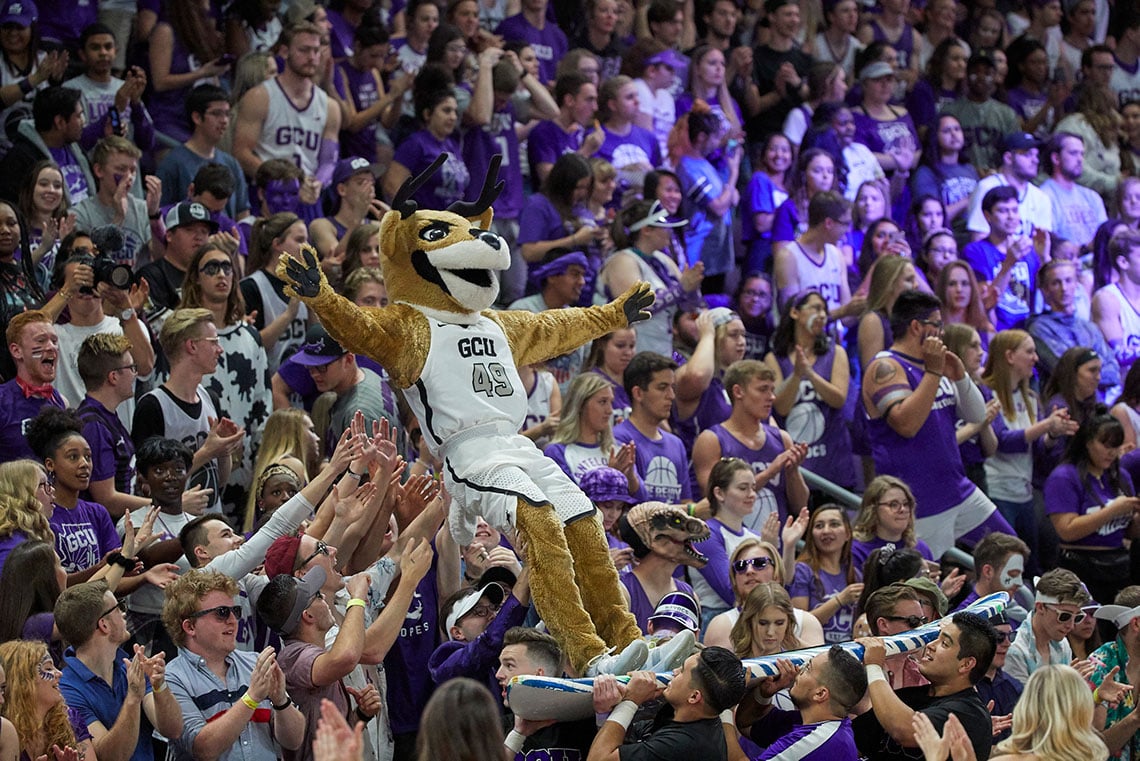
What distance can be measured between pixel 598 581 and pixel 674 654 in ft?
1.46

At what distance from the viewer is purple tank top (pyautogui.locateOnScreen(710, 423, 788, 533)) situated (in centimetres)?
812

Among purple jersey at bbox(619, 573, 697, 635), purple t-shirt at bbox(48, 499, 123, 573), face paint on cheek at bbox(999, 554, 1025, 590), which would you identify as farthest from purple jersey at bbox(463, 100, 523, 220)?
purple t-shirt at bbox(48, 499, 123, 573)

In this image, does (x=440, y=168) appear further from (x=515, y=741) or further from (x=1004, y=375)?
(x=515, y=741)

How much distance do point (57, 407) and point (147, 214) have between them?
2.09 m

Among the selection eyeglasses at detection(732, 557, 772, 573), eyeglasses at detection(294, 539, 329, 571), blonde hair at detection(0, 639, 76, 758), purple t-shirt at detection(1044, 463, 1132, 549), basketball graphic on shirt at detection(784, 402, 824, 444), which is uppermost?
blonde hair at detection(0, 639, 76, 758)

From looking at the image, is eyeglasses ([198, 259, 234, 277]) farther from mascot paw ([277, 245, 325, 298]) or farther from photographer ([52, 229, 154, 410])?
mascot paw ([277, 245, 325, 298])

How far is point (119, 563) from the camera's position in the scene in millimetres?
5805

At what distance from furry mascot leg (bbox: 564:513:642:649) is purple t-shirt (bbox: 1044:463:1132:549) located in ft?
12.8

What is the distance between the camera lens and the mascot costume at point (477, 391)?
5613 millimetres

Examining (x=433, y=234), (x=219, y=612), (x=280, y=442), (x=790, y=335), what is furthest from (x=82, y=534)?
(x=790, y=335)

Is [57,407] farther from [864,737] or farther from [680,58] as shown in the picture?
[680,58]

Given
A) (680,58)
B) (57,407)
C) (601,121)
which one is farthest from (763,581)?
(680,58)

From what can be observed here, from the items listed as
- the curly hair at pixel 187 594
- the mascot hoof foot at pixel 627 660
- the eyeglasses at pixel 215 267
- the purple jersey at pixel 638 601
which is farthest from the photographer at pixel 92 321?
the mascot hoof foot at pixel 627 660

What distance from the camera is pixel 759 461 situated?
8.15 meters
